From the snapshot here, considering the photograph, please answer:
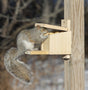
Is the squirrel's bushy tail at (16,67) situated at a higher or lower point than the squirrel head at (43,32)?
lower

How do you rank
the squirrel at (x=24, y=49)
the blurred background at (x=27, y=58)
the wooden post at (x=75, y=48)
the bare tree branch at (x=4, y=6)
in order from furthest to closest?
1. the bare tree branch at (x=4, y=6)
2. the blurred background at (x=27, y=58)
3. the squirrel at (x=24, y=49)
4. the wooden post at (x=75, y=48)

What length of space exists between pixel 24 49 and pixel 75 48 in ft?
1.30

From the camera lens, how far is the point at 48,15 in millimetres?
6387

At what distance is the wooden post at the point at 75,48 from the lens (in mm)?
2096

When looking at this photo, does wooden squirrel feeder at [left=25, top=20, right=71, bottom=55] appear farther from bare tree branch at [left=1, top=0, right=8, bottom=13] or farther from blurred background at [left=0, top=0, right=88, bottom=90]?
bare tree branch at [left=1, top=0, right=8, bottom=13]

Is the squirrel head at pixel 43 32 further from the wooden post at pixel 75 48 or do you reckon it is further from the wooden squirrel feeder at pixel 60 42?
the wooden post at pixel 75 48

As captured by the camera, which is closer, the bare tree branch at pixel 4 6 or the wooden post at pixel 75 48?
the wooden post at pixel 75 48

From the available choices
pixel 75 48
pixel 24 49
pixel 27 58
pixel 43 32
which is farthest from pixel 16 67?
pixel 27 58

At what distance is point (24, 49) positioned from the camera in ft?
7.23

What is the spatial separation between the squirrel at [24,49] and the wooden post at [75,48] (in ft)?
0.82

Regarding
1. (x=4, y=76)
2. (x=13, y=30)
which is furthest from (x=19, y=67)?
(x=13, y=30)

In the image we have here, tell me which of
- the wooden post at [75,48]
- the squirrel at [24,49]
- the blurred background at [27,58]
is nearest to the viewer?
the wooden post at [75,48]

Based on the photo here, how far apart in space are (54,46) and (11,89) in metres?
2.32

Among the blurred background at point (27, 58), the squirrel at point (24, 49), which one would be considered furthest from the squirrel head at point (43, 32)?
the blurred background at point (27, 58)
